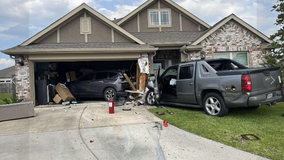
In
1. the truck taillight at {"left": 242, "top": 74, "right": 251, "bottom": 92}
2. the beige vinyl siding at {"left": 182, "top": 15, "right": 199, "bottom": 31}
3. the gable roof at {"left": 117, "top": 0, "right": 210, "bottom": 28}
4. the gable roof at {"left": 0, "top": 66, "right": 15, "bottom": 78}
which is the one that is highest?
the gable roof at {"left": 117, "top": 0, "right": 210, "bottom": 28}

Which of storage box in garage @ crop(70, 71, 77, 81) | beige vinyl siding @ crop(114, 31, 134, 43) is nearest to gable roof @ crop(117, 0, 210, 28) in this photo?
beige vinyl siding @ crop(114, 31, 134, 43)

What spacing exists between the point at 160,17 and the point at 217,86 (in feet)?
27.8

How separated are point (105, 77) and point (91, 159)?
23.4 feet

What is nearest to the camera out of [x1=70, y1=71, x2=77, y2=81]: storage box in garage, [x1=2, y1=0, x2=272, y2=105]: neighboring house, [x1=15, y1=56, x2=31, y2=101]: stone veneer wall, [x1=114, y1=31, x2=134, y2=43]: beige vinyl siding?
[x1=15, y1=56, x2=31, y2=101]: stone veneer wall

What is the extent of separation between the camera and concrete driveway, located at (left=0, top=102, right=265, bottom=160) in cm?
374

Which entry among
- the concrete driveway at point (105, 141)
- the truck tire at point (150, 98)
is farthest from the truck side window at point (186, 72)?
the concrete driveway at point (105, 141)

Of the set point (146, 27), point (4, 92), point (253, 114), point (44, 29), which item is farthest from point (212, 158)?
point (4, 92)

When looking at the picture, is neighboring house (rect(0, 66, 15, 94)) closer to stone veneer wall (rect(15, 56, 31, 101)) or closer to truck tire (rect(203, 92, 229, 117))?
stone veneer wall (rect(15, 56, 31, 101))

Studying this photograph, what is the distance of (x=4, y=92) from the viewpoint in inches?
1115

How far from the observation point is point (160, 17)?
1311cm

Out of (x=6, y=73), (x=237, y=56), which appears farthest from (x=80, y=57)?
(x=6, y=73)

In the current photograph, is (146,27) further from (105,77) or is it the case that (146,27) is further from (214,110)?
(214,110)

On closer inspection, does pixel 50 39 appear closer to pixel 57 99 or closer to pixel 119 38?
pixel 57 99

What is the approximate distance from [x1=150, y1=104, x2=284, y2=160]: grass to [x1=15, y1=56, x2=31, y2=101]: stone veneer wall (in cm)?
653
